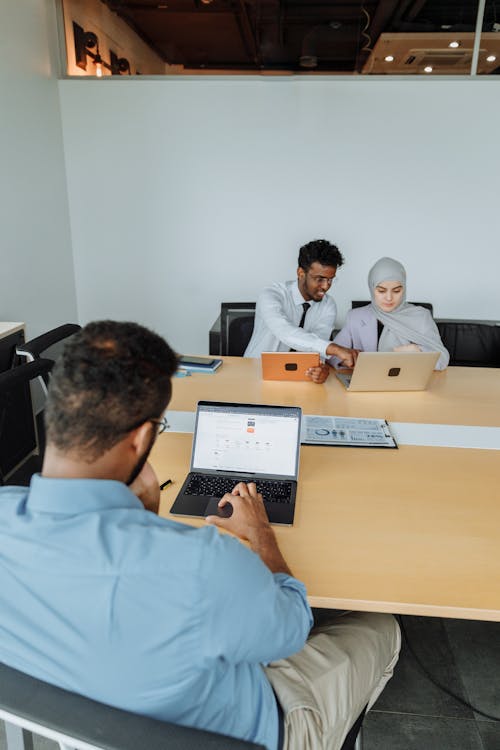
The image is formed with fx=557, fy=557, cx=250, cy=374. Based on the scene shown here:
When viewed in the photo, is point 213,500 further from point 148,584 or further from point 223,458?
point 148,584

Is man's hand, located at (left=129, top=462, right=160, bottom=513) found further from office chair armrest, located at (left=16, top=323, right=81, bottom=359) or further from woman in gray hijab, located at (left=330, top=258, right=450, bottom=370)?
woman in gray hijab, located at (left=330, top=258, right=450, bottom=370)

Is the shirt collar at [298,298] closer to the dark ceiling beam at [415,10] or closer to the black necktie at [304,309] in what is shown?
the black necktie at [304,309]

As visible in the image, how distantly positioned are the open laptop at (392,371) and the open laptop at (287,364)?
0.19 meters

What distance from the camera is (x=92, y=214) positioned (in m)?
4.14

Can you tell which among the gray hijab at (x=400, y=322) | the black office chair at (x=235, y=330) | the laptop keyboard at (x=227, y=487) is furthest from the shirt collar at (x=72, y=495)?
the black office chair at (x=235, y=330)

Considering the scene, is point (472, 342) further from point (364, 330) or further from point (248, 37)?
point (248, 37)

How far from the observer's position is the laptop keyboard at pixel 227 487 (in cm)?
149

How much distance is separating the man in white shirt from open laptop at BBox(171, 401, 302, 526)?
938 mm

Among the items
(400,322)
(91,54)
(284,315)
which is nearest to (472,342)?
(400,322)

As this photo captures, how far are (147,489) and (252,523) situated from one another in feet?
0.91

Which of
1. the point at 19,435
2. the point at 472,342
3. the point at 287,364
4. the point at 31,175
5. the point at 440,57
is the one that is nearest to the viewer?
the point at 287,364

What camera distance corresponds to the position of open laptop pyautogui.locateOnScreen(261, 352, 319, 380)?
92.5 inches

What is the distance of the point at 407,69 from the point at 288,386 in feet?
8.61

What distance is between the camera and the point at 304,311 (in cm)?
297
